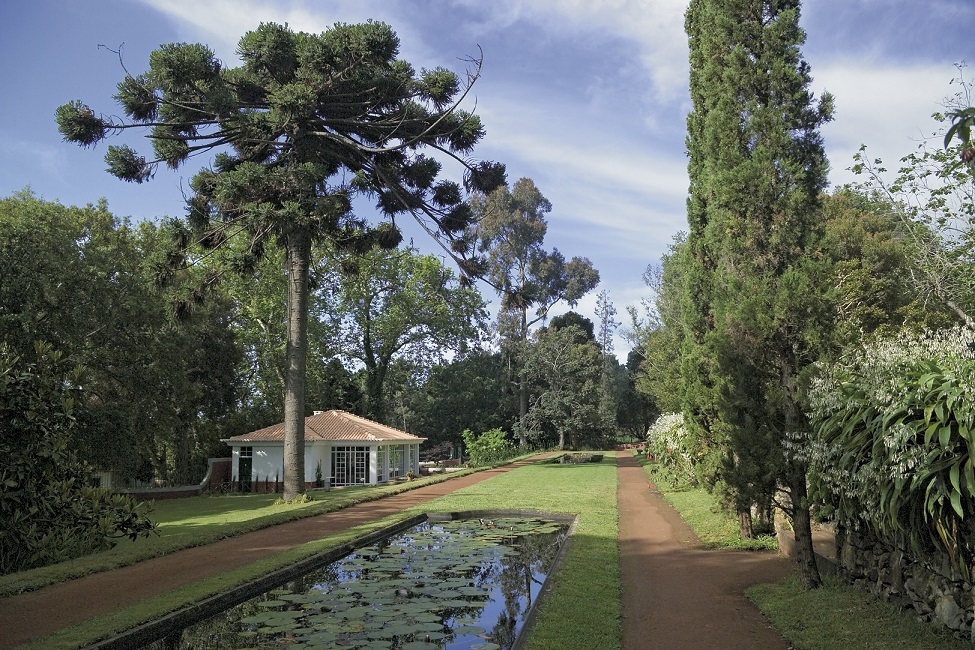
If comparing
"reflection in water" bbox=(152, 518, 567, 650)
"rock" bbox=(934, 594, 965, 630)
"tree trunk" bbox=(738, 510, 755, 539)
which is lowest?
"reflection in water" bbox=(152, 518, 567, 650)

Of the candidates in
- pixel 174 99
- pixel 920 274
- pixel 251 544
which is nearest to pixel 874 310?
pixel 920 274

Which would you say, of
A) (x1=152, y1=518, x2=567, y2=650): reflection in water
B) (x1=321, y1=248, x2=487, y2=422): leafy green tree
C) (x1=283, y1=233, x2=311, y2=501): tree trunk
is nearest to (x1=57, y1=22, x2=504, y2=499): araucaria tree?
(x1=283, y1=233, x2=311, y2=501): tree trunk

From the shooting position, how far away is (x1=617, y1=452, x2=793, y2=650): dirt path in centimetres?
634

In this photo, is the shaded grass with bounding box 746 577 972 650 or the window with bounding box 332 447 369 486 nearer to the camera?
the shaded grass with bounding box 746 577 972 650

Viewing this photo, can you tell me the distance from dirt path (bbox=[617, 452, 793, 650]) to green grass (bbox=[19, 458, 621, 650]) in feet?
0.85

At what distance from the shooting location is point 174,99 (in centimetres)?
1764

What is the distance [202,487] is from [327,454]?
5.10m

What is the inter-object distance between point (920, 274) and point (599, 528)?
1217 centimetres

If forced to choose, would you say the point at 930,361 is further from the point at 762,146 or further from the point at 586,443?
the point at 586,443

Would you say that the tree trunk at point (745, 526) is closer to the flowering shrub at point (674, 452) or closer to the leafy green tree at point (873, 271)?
the flowering shrub at point (674, 452)

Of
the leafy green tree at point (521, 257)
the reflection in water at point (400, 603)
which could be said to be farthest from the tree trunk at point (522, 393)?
the reflection in water at point (400, 603)

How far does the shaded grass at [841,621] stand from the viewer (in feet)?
17.9

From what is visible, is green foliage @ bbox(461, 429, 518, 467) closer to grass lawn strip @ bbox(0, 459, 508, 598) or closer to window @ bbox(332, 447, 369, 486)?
window @ bbox(332, 447, 369, 486)

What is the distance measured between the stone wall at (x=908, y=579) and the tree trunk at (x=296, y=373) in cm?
1513
